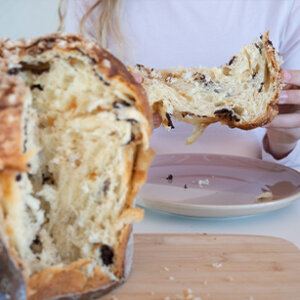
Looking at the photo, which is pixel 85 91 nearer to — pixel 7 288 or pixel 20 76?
pixel 20 76

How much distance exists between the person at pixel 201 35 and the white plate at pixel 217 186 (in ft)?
1.48

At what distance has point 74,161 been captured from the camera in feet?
2.35

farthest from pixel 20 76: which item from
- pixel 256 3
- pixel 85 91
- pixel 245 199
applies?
pixel 256 3

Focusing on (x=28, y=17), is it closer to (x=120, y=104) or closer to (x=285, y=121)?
(x=285, y=121)

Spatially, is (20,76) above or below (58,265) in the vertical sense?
above

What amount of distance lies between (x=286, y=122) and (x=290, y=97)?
126 mm

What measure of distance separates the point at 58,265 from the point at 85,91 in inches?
11.5

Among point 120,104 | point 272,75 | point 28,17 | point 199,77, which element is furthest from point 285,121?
point 28,17

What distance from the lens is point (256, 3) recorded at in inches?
75.3

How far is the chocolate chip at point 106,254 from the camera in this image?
2.45 ft

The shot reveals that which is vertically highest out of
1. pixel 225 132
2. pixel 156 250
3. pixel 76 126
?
pixel 76 126

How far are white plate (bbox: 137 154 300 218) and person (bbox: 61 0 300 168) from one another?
45cm

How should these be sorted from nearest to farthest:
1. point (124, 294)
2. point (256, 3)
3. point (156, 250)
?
1. point (124, 294)
2. point (156, 250)
3. point (256, 3)

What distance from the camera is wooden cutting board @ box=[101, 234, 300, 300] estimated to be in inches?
29.9
